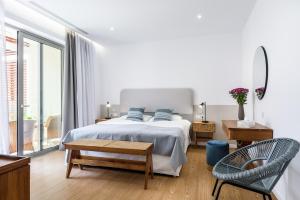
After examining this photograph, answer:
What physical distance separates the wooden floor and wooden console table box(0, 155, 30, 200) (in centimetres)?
128

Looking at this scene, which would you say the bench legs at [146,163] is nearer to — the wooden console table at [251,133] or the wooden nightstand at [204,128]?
the wooden console table at [251,133]

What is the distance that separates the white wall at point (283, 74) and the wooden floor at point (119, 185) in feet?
2.20

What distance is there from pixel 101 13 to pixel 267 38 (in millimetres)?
2758

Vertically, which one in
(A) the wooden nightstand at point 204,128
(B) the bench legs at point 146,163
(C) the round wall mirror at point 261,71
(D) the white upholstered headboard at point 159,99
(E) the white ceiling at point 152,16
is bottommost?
(B) the bench legs at point 146,163

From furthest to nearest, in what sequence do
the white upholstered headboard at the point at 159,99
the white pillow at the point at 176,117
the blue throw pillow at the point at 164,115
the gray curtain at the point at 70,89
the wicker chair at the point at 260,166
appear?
1. the white upholstered headboard at the point at 159,99
2. the white pillow at the point at 176,117
3. the blue throw pillow at the point at 164,115
4. the gray curtain at the point at 70,89
5. the wicker chair at the point at 260,166

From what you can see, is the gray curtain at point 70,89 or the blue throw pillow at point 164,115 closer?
the gray curtain at point 70,89

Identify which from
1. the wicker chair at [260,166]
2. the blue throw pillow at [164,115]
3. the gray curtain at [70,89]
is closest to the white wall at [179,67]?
the blue throw pillow at [164,115]

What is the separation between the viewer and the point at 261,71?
2.98m

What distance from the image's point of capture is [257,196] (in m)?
2.43

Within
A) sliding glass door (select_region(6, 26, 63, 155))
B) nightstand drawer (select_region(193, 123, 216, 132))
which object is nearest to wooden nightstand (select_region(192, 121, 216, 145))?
nightstand drawer (select_region(193, 123, 216, 132))

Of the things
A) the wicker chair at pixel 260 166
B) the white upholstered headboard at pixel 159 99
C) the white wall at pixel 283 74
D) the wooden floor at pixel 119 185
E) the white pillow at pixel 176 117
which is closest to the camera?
the wicker chair at pixel 260 166

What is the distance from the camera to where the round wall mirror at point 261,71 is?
2.79 metres

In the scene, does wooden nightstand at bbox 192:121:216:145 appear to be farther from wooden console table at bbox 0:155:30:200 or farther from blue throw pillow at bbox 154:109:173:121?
wooden console table at bbox 0:155:30:200

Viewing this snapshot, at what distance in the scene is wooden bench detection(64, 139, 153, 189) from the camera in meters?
2.68
